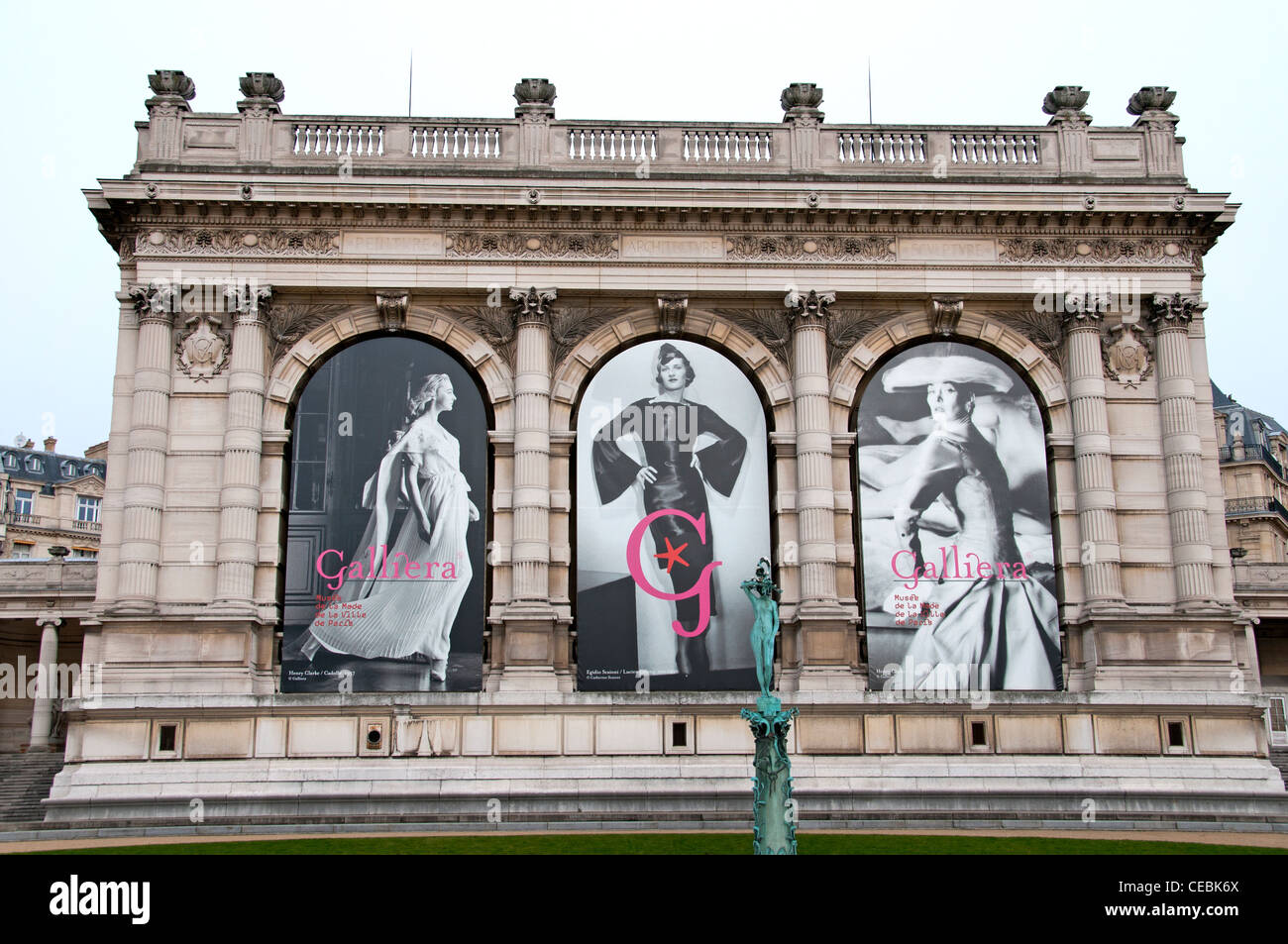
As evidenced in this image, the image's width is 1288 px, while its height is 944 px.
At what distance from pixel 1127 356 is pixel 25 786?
3237 centimetres

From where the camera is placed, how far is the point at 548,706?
32.6 meters

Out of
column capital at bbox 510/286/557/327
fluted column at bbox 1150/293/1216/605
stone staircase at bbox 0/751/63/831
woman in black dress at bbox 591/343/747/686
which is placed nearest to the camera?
stone staircase at bbox 0/751/63/831

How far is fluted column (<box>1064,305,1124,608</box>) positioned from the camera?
34156 mm

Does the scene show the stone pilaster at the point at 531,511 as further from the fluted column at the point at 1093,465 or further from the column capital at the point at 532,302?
the fluted column at the point at 1093,465

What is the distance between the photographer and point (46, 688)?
43.4 m

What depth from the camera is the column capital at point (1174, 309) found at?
118 feet

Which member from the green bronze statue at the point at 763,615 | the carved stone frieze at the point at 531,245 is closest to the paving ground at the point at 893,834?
the green bronze statue at the point at 763,615

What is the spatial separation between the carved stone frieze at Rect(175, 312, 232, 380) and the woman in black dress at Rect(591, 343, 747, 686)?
1046 centimetres

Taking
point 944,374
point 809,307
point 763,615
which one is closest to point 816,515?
point 944,374

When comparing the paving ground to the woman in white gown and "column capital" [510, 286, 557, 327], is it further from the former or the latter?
"column capital" [510, 286, 557, 327]

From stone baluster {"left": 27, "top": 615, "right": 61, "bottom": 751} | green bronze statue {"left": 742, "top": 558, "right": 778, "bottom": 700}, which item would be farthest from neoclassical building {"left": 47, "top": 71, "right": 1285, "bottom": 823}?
stone baluster {"left": 27, "top": 615, "right": 61, "bottom": 751}

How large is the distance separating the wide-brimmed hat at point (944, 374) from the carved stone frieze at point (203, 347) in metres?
18.2

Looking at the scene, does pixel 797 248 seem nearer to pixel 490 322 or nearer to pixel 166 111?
pixel 490 322

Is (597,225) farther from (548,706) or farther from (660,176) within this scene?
(548,706)
